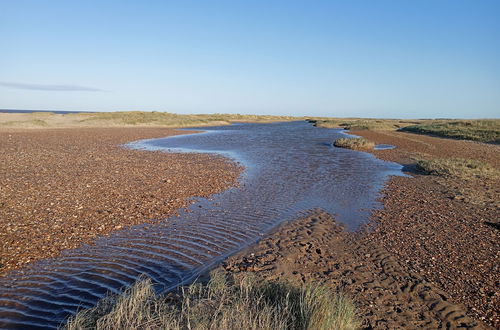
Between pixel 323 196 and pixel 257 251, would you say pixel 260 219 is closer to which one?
pixel 257 251

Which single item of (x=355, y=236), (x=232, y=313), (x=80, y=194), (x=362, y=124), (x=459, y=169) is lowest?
(x=355, y=236)

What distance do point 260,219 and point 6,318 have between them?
697 cm

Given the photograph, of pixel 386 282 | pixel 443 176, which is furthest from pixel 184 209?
pixel 443 176

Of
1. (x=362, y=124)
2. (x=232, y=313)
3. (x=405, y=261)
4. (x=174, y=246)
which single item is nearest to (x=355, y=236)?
(x=405, y=261)

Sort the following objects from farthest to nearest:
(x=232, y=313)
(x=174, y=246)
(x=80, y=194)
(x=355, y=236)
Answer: (x=80, y=194) < (x=355, y=236) < (x=174, y=246) < (x=232, y=313)

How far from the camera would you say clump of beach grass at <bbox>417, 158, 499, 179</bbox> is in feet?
55.0

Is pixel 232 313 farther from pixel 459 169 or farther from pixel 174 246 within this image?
pixel 459 169

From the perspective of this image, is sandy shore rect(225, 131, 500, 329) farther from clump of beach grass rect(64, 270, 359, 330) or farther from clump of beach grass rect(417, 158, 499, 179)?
clump of beach grass rect(417, 158, 499, 179)

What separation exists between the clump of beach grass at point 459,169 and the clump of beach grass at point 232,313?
15.3 m

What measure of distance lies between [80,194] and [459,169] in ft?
60.4

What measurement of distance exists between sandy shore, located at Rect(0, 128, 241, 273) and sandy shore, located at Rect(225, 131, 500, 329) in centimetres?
451

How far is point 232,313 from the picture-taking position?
13.6 ft

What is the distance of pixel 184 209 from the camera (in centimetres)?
1135

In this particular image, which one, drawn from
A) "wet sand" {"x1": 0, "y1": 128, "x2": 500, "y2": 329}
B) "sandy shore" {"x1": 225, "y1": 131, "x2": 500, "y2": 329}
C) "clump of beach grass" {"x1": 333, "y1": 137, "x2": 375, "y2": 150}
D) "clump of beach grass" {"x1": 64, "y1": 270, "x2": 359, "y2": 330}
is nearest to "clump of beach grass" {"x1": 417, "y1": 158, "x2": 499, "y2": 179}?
"wet sand" {"x1": 0, "y1": 128, "x2": 500, "y2": 329}
